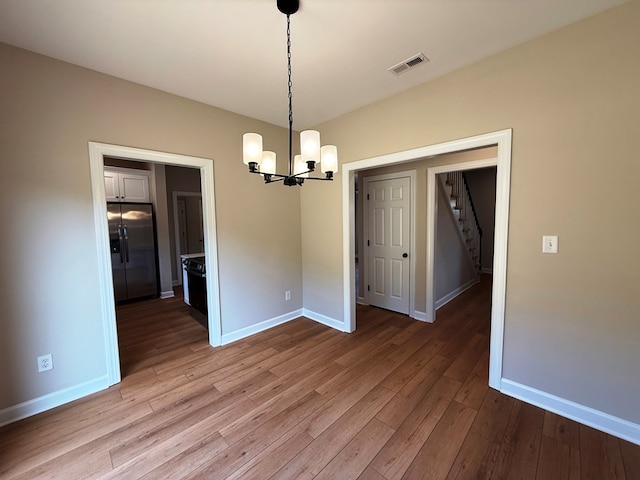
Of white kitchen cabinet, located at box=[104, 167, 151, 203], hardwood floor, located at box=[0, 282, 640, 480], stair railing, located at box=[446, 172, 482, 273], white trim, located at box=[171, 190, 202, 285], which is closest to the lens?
hardwood floor, located at box=[0, 282, 640, 480]

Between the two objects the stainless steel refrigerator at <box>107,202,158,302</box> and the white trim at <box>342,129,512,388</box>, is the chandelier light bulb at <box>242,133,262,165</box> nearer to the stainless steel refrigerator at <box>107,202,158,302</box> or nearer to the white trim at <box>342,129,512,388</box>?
the white trim at <box>342,129,512,388</box>

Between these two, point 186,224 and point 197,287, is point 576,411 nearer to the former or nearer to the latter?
point 197,287

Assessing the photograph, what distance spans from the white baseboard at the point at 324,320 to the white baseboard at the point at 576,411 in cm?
180

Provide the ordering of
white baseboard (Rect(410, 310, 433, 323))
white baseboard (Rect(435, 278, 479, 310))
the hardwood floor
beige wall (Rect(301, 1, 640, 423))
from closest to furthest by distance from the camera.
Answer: the hardwood floor < beige wall (Rect(301, 1, 640, 423)) < white baseboard (Rect(410, 310, 433, 323)) < white baseboard (Rect(435, 278, 479, 310))

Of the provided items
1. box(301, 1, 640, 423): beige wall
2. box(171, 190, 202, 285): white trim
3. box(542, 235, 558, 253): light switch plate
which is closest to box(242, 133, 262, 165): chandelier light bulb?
box(301, 1, 640, 423): beige wall

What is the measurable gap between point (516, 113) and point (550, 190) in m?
0.65

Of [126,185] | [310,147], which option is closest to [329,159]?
[310,147]

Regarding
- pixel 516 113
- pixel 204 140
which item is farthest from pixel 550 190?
pixel 204 140

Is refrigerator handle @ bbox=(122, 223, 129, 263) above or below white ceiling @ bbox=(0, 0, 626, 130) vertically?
below

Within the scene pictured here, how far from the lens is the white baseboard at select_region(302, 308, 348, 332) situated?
3.48 metres

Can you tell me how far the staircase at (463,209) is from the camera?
4.54m

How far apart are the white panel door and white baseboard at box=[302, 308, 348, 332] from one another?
1071 millimetres

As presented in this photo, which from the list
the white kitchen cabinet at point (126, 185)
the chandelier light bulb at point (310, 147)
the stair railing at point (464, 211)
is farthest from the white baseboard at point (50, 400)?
the stair railing at point (464, 211)

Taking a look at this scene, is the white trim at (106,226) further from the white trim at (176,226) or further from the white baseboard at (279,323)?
the white trim at (176,226)
